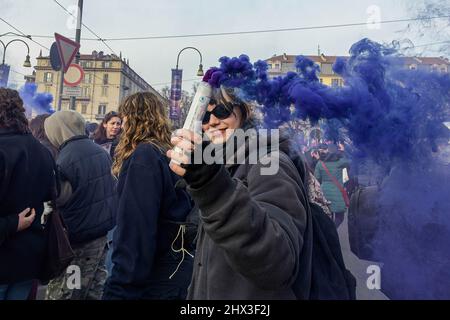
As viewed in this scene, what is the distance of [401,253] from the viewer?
1.96 metres

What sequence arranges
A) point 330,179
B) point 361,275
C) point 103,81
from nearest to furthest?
point 361,275 < point 330,179 < point 103,81

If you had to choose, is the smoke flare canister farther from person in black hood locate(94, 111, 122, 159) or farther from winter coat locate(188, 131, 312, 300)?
person in black hood locate(94, 111, 122, 159)

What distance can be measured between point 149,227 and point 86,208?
1.23 meters

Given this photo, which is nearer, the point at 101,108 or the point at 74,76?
the point at 74,76

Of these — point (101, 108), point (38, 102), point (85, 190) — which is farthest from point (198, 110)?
point (101, 108)

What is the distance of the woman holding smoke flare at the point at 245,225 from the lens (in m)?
1.02

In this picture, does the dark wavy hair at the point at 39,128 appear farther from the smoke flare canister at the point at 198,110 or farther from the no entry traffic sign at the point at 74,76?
the no entry traffic sign at the point at 74,76

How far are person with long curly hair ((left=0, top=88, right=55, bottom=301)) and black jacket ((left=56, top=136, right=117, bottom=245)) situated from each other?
0.37 meters

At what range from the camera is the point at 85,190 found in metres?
3.00

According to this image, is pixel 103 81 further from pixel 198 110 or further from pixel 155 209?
pixel 198 110

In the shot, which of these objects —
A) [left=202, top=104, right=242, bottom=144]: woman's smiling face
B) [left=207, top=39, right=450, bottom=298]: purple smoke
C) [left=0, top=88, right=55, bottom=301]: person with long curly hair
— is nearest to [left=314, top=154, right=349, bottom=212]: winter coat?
[left=207, top=39, right=450, bottom=298]: purple smoke

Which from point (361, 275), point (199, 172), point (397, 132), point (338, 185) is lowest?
point (361, 275)

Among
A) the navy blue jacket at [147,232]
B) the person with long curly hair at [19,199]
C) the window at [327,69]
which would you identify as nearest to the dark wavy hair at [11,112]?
the person with long curly hair at [19,199]

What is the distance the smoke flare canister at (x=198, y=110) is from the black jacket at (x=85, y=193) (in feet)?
6.62
